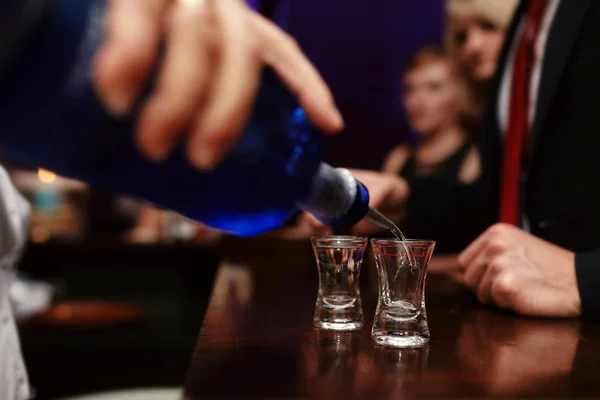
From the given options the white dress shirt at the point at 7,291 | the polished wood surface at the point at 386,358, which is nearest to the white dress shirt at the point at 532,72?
the polished wood surface at the point at 386,358

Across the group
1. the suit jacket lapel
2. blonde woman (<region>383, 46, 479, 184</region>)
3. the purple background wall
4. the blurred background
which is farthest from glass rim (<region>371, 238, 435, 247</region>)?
the purple background wall

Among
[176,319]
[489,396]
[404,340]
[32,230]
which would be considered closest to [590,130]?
[404,340]

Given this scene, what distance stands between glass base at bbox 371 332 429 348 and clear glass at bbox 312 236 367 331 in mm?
71

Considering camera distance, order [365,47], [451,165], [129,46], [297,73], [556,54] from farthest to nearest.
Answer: [365,47], [451,165], [556,54], [297,73], [129,46]

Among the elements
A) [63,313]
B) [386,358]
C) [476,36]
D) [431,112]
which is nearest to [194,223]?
[63,313]

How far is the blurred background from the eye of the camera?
3.16 metres

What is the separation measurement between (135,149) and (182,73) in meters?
0.08

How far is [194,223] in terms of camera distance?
12.5 ft

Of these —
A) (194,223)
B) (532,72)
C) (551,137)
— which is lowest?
(194,223)

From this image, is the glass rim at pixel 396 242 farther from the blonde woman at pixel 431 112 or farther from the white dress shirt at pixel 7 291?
the blonde woman at pixel 431 112

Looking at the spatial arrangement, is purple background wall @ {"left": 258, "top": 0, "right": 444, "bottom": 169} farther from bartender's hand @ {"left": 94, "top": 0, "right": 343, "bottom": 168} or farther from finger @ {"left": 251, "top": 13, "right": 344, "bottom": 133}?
bartender's hand @ {"left": 94, "top": 0, "right": 343, "bottom": 168}

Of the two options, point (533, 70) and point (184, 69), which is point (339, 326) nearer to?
point (184, 69)

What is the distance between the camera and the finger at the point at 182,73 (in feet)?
1.16

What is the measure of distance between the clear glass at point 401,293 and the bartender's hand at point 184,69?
360mm
